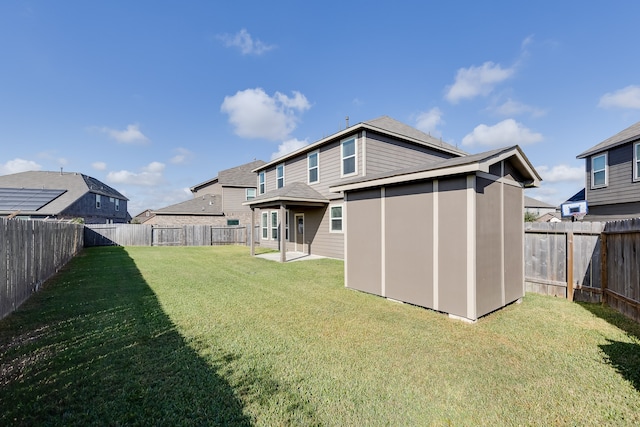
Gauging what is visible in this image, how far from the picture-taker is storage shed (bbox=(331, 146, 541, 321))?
463 centimetres

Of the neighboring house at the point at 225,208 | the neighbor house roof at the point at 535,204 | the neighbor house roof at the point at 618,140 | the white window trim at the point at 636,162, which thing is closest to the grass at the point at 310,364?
the white window trim at the point at 636,162

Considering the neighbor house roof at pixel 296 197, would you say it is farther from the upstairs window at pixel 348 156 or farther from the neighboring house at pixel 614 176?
the neighboring house at pixel 614 176

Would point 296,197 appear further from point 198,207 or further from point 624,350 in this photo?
point 198,207

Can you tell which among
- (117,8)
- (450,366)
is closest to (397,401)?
(450,366)

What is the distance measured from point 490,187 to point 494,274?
162cm

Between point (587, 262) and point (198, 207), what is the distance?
93.2 ft

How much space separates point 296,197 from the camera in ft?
38.1

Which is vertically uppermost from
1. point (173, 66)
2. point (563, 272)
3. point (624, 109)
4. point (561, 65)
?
point (173, 66)

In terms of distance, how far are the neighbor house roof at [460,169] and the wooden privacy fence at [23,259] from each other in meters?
6.58

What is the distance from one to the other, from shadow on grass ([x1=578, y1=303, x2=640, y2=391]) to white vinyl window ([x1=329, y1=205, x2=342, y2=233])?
8.27 metres

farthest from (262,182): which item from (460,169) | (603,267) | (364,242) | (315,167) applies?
(603,267)

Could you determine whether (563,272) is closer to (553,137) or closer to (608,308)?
(608,308)

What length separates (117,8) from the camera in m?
8.60

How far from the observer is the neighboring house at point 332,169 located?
36.3 feet
